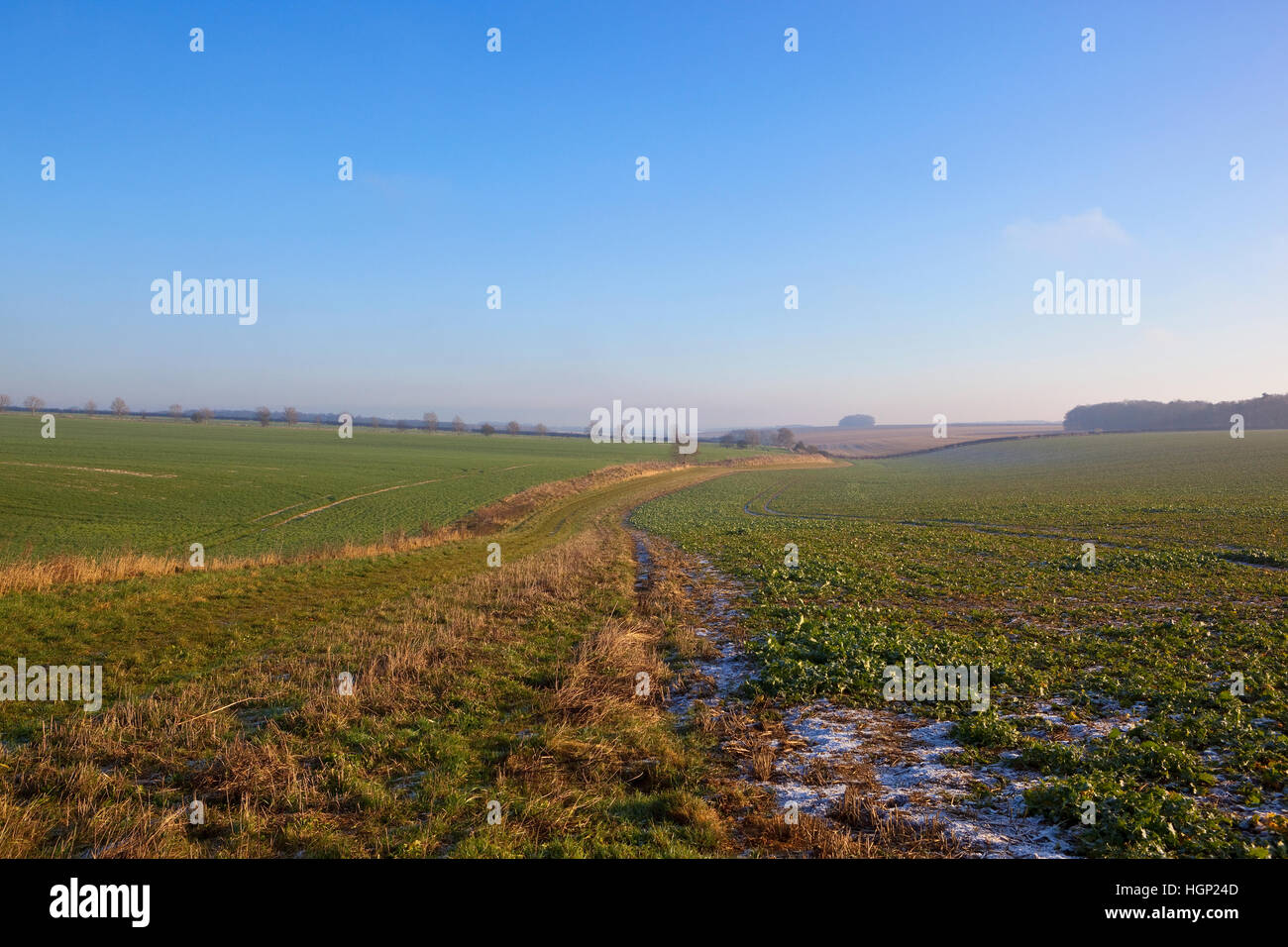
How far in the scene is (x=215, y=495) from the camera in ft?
157

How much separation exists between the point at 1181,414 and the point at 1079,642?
181 metres

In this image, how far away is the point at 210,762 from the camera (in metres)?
7.30

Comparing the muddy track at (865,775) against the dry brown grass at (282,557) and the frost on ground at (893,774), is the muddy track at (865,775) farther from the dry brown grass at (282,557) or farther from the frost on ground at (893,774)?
the dry brown grass at (282,557)

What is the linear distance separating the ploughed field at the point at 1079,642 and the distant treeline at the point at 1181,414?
448 feet

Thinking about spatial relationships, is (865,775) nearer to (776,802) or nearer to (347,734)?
(776,802)

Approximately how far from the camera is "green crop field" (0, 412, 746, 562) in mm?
32531

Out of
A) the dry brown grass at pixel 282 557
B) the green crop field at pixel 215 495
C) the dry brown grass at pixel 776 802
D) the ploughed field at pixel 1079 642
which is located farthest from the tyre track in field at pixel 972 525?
the green crop field at pixel 215 495

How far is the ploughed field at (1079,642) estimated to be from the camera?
20.5 feet

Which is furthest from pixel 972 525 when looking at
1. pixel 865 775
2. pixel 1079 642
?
pixel 865 775
